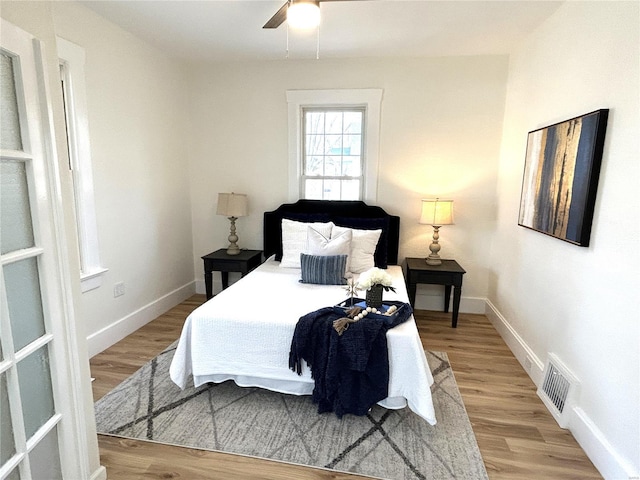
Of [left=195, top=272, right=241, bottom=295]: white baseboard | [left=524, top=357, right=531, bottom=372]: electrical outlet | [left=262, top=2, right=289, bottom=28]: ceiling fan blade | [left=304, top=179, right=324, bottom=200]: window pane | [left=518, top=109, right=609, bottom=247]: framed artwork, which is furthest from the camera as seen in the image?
[left=195, top=272, right=241, bottom=295]: white baseboard

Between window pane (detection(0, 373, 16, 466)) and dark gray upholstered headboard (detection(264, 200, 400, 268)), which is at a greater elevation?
dark gray upholstered headboard (detection(264, 200, 400, 268))

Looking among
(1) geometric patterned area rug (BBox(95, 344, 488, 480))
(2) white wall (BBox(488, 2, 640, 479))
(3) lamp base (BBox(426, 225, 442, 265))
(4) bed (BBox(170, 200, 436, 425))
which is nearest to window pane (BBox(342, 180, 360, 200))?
(3) lamp base (BBox(426, 225, 442, 265))

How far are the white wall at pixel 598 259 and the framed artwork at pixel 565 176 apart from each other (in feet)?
0.19

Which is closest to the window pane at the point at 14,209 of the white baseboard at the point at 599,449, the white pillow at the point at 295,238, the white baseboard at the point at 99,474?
the white baseboard at the point at 99,474

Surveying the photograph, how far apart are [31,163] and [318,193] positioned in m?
3.05

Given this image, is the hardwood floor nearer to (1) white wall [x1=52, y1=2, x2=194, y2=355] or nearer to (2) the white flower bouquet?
(1) white wall [x1=52, y1=2, x2=194, y2=355]

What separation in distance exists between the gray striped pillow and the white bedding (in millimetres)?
499

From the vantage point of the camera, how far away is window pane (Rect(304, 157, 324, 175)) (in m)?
4.11

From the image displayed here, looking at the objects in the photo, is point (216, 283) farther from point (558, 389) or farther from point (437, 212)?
point (558, 389)

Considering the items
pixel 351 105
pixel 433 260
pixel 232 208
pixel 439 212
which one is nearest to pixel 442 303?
pixel 433 260

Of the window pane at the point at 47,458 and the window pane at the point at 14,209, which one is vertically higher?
the window pane at the point at 14,209

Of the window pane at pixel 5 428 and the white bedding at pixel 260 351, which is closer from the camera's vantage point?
the window pane at pixel 5 428

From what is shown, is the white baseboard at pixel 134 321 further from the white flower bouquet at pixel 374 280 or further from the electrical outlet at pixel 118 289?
the white flower bouquet at pixel 374 280

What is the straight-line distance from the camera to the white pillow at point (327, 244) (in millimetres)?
3232
